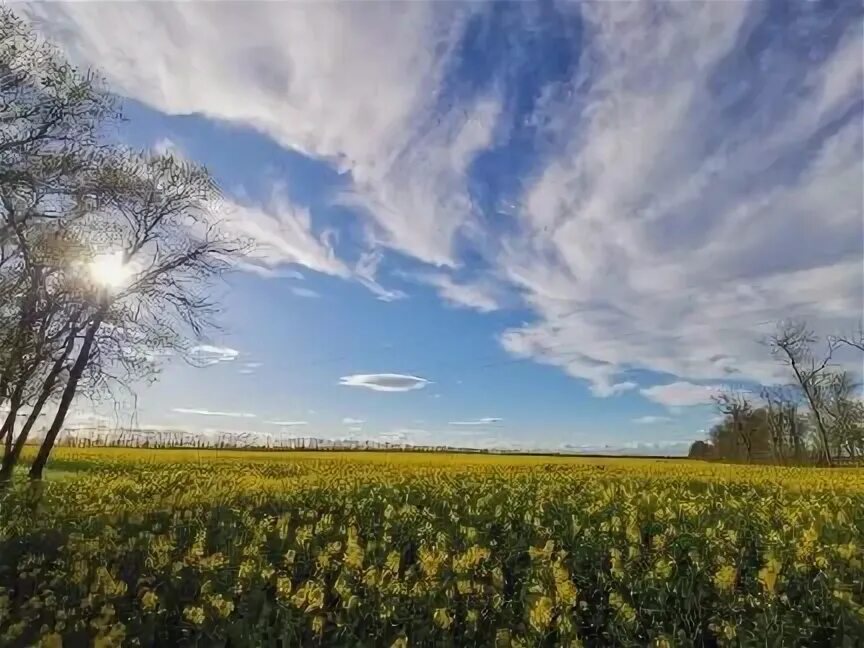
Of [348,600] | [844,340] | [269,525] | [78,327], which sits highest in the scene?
[844,340]

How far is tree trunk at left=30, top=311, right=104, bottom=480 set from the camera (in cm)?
1658

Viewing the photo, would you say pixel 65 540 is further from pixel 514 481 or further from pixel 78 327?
pixel 78 327

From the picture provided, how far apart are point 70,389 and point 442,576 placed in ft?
46.7

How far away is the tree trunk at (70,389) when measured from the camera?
54.4ft

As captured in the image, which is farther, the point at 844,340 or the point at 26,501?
the point at 844,340

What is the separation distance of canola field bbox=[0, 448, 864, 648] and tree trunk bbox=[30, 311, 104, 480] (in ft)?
28.2

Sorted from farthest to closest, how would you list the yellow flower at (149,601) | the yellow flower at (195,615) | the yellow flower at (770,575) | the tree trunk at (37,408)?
the tree trunk at (37,408)
the yellow flower at (149,601)
the yellow flower at (770,575)
the yellow flower at (195,615)

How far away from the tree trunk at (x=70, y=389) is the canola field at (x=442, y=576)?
28.2 ft

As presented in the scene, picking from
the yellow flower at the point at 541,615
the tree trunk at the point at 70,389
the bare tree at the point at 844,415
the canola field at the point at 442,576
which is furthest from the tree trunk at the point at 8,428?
the bare tree at the point at 844,415

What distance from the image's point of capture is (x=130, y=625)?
6082mm

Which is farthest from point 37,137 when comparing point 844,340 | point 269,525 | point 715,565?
point 844,340

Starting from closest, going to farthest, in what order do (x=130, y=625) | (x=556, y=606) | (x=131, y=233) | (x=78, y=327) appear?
(x=556, y=606), (x=130, y=625), (x=78, y=327), (x=131, y=233)

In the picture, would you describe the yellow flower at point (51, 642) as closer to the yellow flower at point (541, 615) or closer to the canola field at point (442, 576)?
the canola field at point (442, 576)

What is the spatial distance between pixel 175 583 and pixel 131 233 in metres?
14.4
